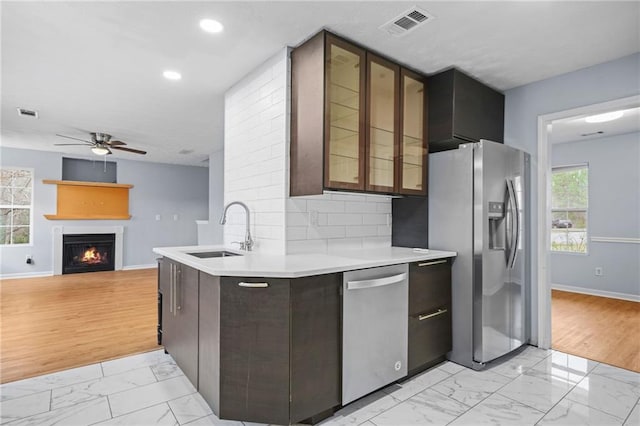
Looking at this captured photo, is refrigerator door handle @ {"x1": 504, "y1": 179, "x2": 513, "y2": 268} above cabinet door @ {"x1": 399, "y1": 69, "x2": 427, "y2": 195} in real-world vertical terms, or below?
below

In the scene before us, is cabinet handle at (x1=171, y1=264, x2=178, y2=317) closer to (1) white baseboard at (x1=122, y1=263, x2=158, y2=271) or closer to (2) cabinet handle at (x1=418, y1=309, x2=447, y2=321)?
(2) cabinet handle at (x1=418, y1=309, x2=447, y2=321)

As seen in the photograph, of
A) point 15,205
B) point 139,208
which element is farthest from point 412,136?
point 15,205

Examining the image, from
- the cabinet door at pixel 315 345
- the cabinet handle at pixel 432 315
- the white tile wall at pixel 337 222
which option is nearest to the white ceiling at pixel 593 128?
the white tile wall at pixel 337 222

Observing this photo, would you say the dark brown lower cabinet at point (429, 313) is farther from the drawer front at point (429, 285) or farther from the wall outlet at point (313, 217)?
the wall outlet at point (313, 217)

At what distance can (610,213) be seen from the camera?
510 centimetres

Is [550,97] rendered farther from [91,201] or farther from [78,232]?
[78,232]

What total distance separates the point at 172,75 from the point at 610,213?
610 centimetres

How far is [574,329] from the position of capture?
3.66 metres

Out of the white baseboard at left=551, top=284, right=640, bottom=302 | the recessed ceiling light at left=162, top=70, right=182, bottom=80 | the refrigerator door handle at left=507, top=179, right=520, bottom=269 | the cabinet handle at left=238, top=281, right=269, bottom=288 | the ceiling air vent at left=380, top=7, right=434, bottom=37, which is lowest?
the white baseboard at left=551, top=284, right=640, bottom=302

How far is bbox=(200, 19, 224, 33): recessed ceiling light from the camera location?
2.31 m

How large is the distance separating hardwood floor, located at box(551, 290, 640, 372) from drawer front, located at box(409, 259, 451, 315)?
139cm

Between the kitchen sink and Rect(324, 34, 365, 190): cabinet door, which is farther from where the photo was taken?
the kitchen sink

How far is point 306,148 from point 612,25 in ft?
7.38

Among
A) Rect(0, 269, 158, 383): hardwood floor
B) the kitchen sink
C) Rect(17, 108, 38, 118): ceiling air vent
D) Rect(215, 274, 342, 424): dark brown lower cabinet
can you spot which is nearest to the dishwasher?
Rect(215, 274, 342, 424): dark brown lower cabinet
